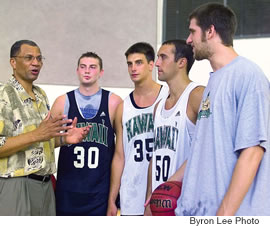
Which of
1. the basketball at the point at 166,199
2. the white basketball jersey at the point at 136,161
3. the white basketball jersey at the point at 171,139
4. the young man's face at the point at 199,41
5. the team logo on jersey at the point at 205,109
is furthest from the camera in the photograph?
the white basketball jersey at the point at 136,161

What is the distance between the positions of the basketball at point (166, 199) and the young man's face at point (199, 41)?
2.05 ft

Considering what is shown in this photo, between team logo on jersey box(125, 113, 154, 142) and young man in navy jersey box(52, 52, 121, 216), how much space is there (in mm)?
184

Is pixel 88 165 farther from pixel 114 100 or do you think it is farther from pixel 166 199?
pixel 166 199

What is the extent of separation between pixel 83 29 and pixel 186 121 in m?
4.84

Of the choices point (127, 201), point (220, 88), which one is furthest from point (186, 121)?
point (127, 201)

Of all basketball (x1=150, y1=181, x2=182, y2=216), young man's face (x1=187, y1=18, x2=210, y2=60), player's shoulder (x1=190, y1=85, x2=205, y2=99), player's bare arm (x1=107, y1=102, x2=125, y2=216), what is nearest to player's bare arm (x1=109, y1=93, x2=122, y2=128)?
player's bare arm (x1=107, y1=102, x2=125, y2=216)

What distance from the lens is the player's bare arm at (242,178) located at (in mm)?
1591

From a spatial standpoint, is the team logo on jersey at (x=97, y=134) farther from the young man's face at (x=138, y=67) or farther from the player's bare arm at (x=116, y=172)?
the young man's face at (x=138, y=67)

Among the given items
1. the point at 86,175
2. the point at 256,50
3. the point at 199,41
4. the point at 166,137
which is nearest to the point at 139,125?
the point at 86,175

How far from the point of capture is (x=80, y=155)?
3174 millimetres

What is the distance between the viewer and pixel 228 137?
5.57 feet

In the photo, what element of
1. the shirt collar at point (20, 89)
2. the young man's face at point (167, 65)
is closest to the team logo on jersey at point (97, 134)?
the shirt collar at point (20, 89)

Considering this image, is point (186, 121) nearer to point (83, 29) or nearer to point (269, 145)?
point (269, 145)

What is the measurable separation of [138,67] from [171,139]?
3.03 feet
